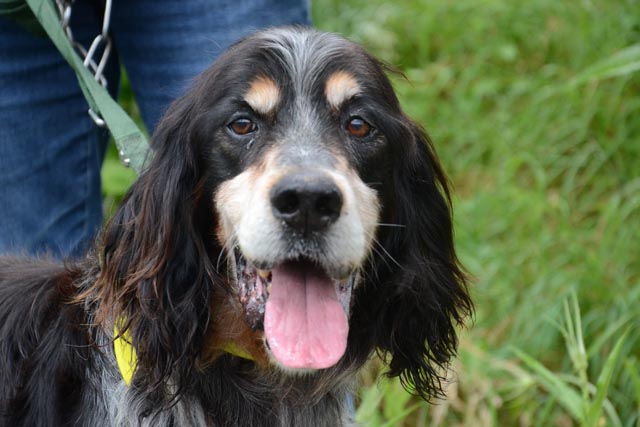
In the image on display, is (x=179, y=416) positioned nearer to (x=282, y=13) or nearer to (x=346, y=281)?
(x=346, y=281)

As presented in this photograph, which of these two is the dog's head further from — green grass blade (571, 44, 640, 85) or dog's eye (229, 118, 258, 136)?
green grass blade (571, 44, 640, 85)

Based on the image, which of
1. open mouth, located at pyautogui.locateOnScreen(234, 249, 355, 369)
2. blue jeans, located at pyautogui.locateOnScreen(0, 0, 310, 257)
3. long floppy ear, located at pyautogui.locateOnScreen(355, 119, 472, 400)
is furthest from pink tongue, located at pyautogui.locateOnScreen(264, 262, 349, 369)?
blue jeans, located at pyautogui.locateOnScreen(0, 0, 310, 257)

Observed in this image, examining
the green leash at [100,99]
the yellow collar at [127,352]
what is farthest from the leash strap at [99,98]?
the yellow collar at [127,352]

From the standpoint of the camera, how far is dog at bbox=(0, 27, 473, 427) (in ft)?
9.16

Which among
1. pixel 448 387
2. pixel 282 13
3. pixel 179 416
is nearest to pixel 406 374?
pixel 179 416

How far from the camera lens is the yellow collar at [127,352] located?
2.92 metres

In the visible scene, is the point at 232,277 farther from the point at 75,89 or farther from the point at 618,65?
the point at 618,65

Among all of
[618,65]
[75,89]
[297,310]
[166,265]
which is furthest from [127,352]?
[618,65]

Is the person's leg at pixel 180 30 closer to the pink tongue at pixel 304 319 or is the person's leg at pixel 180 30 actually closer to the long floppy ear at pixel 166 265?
the long floppy ear at pixel 166 265

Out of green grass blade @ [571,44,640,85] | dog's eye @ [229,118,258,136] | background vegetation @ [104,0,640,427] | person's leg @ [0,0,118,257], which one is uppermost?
dog's eye @ [229,118,258,136]

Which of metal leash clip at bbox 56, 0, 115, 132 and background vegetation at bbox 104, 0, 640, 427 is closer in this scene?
metal leash clip at bbox 56, 0, 115, 132

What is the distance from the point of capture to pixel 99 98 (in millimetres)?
3143

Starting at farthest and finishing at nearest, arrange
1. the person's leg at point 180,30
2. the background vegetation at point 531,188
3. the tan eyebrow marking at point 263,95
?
the background vegetation at point 531,188 → the person's leg at point 180,30 → the tan eyebrow marking at point 263,95

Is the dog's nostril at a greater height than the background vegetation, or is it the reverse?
the dog's nostril
